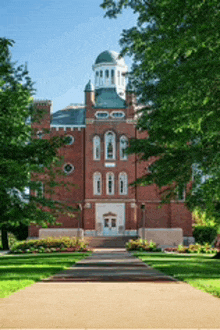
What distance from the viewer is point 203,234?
55.7 meters

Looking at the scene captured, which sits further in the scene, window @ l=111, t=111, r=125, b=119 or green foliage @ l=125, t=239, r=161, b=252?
window @ l=111, t=111, r=125, b=119

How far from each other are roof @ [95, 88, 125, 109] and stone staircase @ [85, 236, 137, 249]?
1466 centimetres

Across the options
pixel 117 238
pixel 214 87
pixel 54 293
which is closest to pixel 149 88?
pixel 214 87

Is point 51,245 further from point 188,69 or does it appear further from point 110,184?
point 188,69

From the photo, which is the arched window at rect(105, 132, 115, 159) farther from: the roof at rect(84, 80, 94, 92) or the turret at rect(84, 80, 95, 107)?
the roof at rect(84, 80, 94, 92)

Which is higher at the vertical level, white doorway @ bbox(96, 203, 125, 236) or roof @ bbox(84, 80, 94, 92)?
roof @ bbox(84, 80, 94, 92)

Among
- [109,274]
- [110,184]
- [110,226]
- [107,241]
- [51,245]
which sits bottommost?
[107,241]

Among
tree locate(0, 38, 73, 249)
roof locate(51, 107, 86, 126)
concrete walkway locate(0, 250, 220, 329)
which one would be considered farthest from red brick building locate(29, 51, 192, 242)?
concrete walkway locate(0, 250, 220, 329)

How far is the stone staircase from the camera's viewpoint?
168ft

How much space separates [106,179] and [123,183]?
6.29ft

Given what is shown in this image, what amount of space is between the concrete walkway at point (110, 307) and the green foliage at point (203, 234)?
4459 centimetres

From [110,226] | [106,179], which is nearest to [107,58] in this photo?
[106,179]

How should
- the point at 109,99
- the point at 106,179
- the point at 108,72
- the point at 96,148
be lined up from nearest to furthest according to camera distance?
1. the point at 106,179
2. the point at 96,148
3. the point at 109,99
4. the point at 108,72

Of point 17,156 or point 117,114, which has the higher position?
point 117,114
